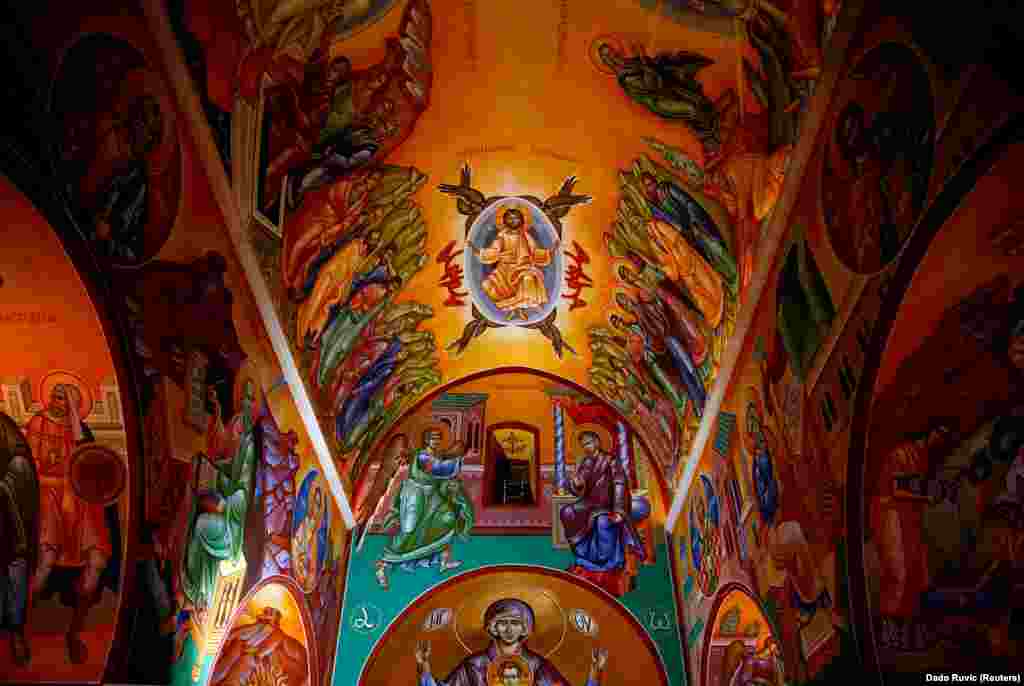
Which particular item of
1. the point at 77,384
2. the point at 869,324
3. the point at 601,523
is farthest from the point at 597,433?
the point at 77,384

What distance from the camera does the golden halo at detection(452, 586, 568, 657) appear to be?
13406 millimetres

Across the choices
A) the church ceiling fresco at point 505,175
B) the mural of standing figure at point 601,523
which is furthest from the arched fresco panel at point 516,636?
the church ceiling fresco at point 505,175

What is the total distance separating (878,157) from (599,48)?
14.7ft

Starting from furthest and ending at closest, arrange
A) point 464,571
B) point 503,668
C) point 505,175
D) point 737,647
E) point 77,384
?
point 464,571 → point 503,668 → point 505,175 → point 737,647 → point 77,384

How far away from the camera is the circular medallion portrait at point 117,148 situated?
6.27 m

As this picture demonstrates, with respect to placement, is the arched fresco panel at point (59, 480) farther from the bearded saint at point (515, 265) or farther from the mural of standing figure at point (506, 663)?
the bearded saint at point (515, 265)

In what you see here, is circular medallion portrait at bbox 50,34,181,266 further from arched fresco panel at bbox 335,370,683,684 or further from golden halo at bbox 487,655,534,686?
golden halo at bbox 487,655,534,686

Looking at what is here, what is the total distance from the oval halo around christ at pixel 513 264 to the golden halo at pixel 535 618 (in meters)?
4.66

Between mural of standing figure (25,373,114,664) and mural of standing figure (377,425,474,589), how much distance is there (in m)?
6.82

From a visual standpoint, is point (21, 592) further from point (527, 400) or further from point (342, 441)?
point (527, 400)

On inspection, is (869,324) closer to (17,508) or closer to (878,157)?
(878,157)

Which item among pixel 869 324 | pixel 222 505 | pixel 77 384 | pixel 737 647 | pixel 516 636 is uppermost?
pixel 869 324

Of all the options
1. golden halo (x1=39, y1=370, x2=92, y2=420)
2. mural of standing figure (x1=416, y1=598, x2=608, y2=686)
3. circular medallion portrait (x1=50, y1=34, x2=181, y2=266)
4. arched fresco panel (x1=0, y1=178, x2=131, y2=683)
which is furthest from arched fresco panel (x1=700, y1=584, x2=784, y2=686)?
circular medallion portrait (x1=50, y1=34, x2=181, y2=266)

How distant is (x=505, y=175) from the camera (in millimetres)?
12234
